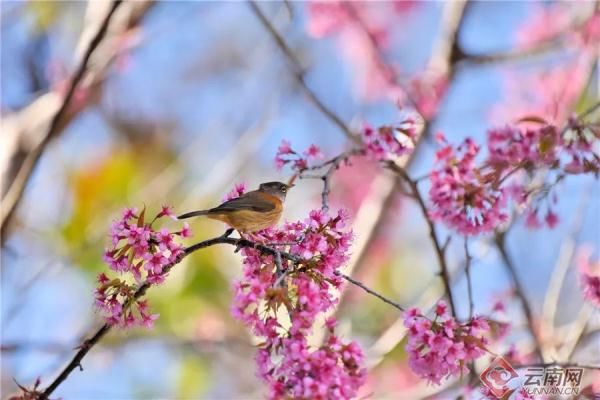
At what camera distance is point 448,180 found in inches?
114

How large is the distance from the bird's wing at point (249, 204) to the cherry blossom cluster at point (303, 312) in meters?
0.62

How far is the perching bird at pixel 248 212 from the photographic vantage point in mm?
2903

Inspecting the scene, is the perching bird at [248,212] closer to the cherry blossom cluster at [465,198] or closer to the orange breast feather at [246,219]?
the orange breast feather at [246,219]

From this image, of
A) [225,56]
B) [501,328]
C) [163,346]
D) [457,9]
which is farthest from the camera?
[225,56]

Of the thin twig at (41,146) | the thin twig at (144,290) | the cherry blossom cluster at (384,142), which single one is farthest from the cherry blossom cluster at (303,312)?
the thin twig at (41,146)

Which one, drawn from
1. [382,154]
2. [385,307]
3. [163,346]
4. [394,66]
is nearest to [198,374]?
[163,346]

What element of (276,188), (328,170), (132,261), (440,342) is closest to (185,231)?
(132,261)

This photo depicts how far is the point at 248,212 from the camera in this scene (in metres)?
3.02

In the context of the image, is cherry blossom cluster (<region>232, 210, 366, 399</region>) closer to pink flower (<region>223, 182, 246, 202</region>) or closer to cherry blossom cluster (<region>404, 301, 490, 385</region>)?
cherry blossom cluster (<region>404, 301, 490, 385</region>)

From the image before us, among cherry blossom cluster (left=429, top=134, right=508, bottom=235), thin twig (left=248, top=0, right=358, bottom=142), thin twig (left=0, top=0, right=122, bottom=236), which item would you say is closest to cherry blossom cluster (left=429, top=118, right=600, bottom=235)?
cherry blossom cluster (left=429, top=134, right=508, bottom=235)

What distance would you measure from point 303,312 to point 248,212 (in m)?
1.15

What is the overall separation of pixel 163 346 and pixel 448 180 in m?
2.78

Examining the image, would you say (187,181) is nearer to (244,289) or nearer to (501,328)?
(501,328)

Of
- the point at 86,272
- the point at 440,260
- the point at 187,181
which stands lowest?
the point at 440,260
